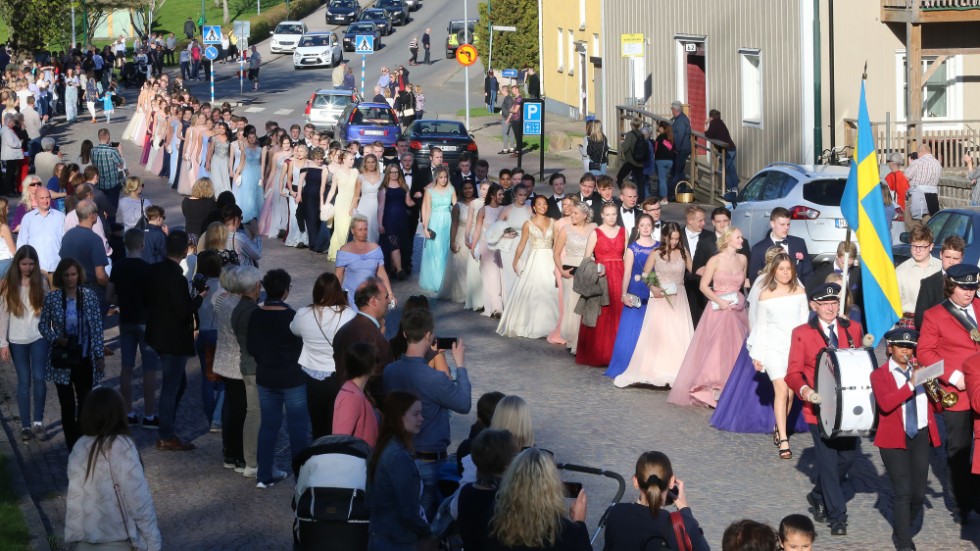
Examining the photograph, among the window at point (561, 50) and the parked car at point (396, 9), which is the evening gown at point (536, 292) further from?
the parked car at point (396, 9)

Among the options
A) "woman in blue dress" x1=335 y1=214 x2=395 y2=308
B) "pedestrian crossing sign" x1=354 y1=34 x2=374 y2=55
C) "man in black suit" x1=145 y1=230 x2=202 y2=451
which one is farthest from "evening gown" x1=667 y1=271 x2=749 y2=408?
"pedestrian crossing sign" x1=354 y1=34 x2=374 y2=55

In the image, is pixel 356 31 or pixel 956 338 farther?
pixel 356 31

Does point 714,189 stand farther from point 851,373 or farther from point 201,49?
point 201,49

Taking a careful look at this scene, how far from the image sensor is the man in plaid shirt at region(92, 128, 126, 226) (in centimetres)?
2094

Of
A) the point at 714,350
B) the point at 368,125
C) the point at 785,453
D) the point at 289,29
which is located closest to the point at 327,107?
the point at 368,125

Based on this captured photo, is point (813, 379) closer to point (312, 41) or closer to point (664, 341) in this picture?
point (664, 341)

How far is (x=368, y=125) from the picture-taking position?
1522 inches

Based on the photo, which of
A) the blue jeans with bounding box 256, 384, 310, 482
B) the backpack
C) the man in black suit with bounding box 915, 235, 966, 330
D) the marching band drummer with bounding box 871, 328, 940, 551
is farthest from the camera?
the backpack

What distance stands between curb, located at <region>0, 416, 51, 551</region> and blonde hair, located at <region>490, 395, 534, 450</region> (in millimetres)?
3555

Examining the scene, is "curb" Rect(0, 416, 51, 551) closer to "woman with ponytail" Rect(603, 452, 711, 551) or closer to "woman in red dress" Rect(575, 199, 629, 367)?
"woman with ponytail" Rect(603, 452, 711, 551)

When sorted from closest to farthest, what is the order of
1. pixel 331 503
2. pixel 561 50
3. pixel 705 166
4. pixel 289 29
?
1. pixel 331 503
2. pixel 705 166
3. pixel 561 50
4. pixel 289 29

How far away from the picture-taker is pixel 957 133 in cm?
2767

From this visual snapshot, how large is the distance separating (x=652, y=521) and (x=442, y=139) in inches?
1153

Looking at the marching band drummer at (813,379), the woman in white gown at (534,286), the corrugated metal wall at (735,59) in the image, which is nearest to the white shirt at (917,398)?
the marching band drummer at (813,379)
